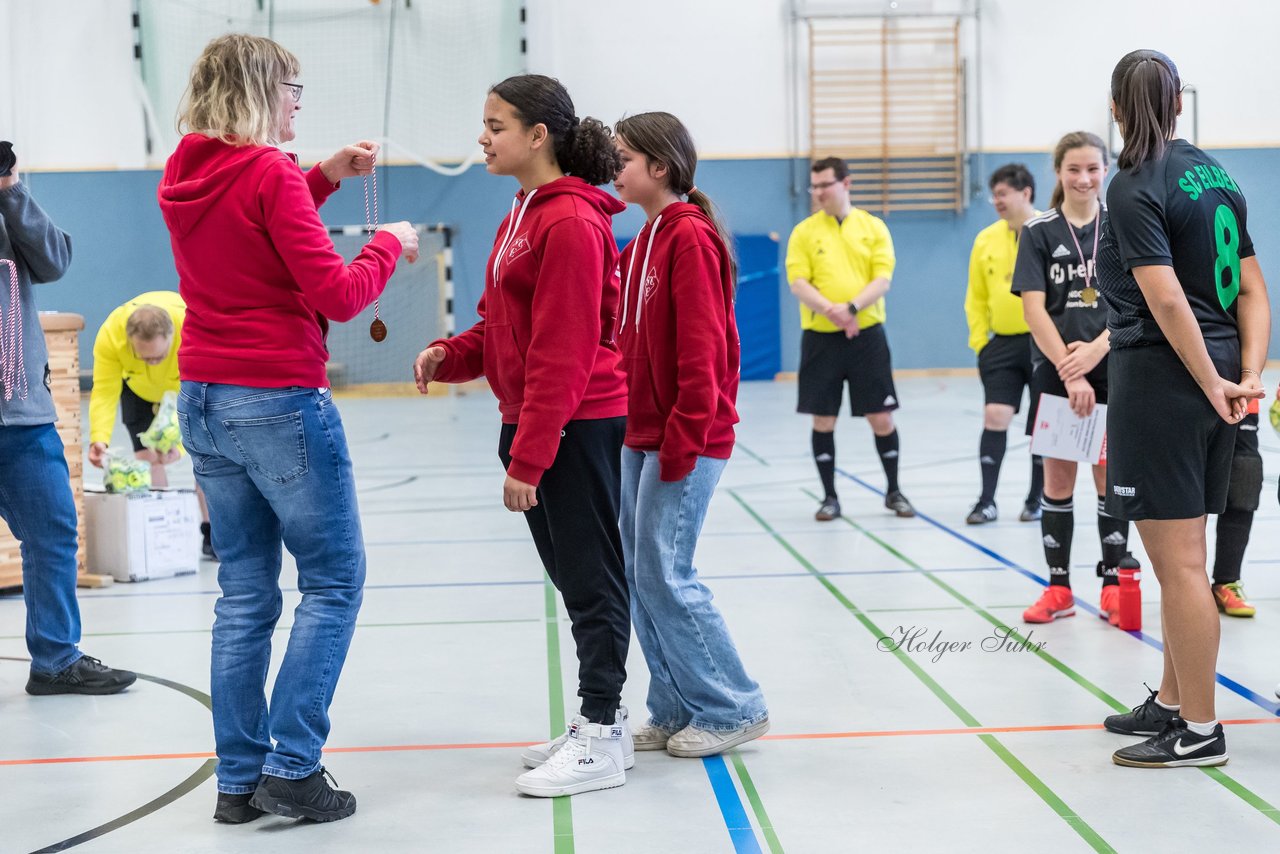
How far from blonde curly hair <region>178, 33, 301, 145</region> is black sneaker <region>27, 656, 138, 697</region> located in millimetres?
1677

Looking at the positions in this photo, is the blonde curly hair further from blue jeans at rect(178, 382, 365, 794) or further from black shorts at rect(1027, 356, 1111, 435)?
black shorts at rect(1027, 356, 1111, 435)

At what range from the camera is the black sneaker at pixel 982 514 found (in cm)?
569

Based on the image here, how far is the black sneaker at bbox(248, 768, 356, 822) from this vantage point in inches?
95.7

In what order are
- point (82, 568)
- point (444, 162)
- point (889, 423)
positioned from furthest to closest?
1. point (444, 162)
2. point (889, 423)
3. point (82, 568)

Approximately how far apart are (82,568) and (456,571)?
142 centimetres

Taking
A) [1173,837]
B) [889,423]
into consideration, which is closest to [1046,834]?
[1173,837]

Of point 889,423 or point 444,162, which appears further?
point 444,162

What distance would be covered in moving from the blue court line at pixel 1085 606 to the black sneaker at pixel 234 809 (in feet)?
6.41

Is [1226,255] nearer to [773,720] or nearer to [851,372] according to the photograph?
[773,720]

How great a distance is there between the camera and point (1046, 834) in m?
2.33

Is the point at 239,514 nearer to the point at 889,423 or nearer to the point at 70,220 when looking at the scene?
the point at 889,423

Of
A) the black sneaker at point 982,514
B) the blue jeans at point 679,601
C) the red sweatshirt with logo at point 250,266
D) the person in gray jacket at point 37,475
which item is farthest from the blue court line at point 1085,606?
the person in gray jacket at point 37,475

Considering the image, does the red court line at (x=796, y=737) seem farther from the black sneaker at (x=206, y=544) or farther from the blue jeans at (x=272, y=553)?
the black sneaker at (x=206, y=544)

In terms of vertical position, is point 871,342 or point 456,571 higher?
point 871,342
